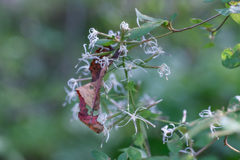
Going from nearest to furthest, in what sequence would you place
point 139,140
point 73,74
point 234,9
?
point 234,9, point 139,140, point 73,74

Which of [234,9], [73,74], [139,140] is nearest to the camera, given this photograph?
[234,9]

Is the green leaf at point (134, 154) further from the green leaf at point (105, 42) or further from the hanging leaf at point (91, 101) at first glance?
the green leaf at point (105, 42)

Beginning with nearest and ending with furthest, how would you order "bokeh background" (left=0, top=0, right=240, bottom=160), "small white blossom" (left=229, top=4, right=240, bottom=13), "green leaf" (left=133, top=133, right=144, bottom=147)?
1. "small white blossom" (left=229, top=4, right=240, bottom=13)
2. "green leaf" (left=133, top=133, right=144, bottom=147)
3. "bokeh background" (left=0, top=0, right=240, bottom=160)

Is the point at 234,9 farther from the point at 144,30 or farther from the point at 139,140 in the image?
the point at 139,140

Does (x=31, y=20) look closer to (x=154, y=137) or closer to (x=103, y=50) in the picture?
(x=154, y=137)

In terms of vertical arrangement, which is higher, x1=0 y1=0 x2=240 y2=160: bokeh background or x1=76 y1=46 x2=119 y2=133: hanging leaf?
x1=0 y1=0 x2=240 y2=160: bokeh background

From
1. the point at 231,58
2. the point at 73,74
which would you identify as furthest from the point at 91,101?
the point at 73,74

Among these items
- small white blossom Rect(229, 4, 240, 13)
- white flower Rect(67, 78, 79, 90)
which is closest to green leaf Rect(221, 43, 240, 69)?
small white blossom Rect(229, 4, 240, 13)

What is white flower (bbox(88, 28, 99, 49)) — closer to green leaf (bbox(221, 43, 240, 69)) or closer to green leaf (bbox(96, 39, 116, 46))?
green leaf (bbox(96, 39, 116, 46))
